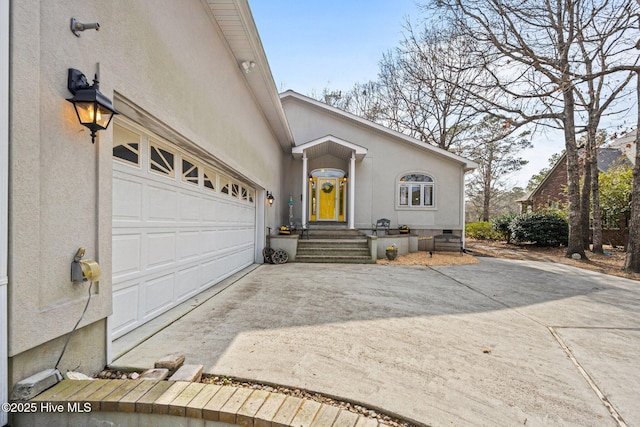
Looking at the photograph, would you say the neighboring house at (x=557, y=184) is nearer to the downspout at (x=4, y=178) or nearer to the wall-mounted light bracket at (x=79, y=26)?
the wall-mounted light bracket at (x=79, y=26)

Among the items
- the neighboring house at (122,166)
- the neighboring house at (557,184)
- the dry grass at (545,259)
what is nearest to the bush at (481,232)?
the neighboring house at (557,184)

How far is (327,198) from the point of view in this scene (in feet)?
41.1

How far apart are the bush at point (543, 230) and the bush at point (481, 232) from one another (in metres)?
3.86

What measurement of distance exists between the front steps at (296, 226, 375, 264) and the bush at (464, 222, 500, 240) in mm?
11737

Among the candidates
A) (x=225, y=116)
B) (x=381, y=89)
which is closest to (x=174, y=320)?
(x=225, y=116)

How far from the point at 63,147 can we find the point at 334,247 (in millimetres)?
8030

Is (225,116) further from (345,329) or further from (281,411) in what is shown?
Answer: (281,411)

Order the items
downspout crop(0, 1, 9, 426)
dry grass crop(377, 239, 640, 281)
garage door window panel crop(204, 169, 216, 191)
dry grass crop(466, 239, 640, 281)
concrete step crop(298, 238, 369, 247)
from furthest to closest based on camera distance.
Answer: concrete step crop(298, 238, 369, 247), dry grass crop(377, 239, 640, 281), dry grass crop(466, 239, 640, 281), garage door window panel crop(204, 169, 216, 191), downspout crop(0, 1, 9, 426)

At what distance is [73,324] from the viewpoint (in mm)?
2068

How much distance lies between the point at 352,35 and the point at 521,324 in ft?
36.2

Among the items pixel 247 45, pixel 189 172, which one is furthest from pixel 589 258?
pixel 189 172

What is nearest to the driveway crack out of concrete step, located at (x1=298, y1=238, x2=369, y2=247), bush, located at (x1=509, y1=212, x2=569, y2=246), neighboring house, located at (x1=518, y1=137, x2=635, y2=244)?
concrete step, located at (x1=298, y1=238, x2=369, y2=247)

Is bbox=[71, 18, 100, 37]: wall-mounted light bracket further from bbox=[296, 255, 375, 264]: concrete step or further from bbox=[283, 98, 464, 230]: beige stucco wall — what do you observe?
bbox=[283, 98, 464, 230]: beige stucco wall

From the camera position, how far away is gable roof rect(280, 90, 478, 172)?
38.3 ft
